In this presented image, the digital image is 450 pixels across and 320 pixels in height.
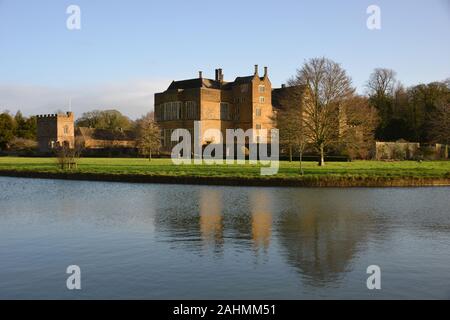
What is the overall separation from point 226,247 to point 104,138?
249 feet

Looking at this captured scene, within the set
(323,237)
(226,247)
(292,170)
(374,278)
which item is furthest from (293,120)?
(374,278)

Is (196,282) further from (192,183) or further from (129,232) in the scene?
(192,183)

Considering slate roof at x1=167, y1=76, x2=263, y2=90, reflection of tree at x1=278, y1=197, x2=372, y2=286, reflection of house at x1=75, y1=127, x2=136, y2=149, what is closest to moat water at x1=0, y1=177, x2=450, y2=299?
reflection of tree at x1=278, y1=197, x2=372, y2=286

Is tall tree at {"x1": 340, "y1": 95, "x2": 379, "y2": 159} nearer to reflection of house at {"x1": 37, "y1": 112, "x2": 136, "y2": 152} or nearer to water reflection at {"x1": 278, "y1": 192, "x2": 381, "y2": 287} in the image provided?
water reflection at {"x1": 278, "y1": 192, "x2": 381, "y2": 287}

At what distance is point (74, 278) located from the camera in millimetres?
8508

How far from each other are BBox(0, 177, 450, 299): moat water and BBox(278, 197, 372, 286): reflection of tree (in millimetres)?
27

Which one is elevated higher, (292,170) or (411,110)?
(411,110)

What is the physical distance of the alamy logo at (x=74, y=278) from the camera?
8.18 meters

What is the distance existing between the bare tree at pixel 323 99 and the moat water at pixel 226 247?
18.0m

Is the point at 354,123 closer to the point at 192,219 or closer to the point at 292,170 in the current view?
the point at 292,170

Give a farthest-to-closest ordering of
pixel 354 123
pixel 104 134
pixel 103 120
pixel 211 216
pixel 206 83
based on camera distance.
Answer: pixel 103 120
pixel 104 134
pixel 206 83
pixel 354 123
pixel 211 216

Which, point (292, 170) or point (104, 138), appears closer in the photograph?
point (292, 170)
